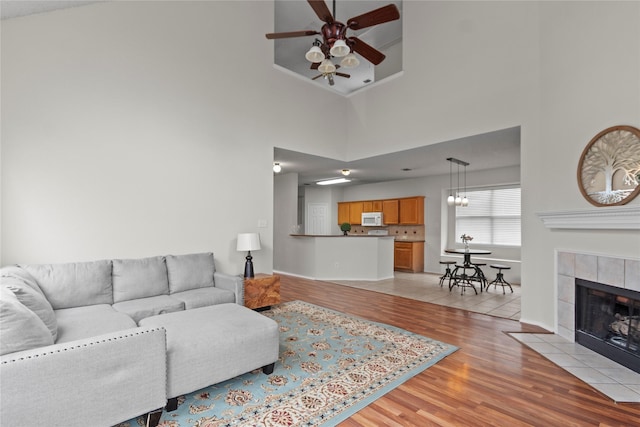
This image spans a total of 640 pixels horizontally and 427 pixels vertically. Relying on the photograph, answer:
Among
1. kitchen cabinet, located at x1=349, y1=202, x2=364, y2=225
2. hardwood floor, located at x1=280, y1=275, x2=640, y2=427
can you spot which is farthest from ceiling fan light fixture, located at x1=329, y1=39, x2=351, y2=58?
kitchen cabinet, located at x1=349, y1=202, x2=364, y2=225

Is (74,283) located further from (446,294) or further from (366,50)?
(446,294)

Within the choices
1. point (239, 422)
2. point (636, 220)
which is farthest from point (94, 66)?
point (636, 220)

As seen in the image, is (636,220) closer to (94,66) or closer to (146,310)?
(146,310)

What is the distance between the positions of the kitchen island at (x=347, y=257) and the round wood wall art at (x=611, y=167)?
396 cm

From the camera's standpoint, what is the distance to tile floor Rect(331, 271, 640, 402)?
8.09ft

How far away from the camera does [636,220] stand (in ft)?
8.81

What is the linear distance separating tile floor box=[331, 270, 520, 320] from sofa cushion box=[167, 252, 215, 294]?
3065 millimetres

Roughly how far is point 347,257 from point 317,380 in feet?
14.6

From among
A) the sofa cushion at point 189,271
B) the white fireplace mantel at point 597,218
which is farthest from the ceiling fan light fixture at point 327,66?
the white fireplace mantel at point 597,218

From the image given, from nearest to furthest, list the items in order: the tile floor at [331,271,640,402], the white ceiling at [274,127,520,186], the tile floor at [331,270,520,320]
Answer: the tile floor at [331,271,640,402] → the tile floor at [331,270,520,320] → the white ceiling at [274,127,520,186]

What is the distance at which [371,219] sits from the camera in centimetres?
897

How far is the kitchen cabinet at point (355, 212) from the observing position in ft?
30.8

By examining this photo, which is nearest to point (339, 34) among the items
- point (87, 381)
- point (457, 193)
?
point (87, 381)

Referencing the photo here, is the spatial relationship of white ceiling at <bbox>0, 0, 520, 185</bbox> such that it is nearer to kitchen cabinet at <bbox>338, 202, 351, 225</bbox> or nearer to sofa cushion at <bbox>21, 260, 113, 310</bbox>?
kitchen cabinet at <bbox>338, 202, 351, 225</bbox>
